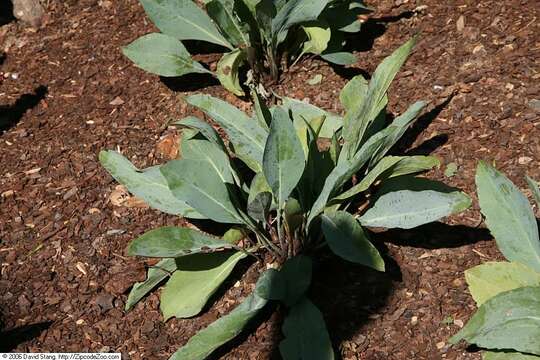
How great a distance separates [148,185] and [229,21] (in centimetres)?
91

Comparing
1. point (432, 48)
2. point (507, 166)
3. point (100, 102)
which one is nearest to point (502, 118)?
point (507, 166)

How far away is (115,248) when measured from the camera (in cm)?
290

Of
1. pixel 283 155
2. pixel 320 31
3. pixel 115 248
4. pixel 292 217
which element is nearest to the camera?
pixel 283 155

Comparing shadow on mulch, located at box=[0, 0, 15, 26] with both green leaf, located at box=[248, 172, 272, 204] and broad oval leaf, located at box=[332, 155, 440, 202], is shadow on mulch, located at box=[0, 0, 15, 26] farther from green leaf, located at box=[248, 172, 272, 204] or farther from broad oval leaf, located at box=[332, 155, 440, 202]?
broad oval leaf, located at box=[332, 155, 440, 202]

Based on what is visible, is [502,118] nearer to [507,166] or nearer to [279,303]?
[507,166]

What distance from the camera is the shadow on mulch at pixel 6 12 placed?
4.19 meters

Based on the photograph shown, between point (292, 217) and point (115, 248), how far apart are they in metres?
0.81

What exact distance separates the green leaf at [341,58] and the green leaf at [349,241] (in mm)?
1030

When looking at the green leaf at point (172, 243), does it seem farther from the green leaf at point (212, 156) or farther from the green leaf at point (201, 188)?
the green leaf at point (212, 156)

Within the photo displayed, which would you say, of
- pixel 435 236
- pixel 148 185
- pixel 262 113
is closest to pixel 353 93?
pixel 262 113

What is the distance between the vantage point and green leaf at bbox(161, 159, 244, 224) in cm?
239

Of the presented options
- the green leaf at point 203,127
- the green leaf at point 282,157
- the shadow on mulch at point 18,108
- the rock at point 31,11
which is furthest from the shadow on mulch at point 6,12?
the green leaf at point 282,157

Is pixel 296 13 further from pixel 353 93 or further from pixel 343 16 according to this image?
pixel 353 93

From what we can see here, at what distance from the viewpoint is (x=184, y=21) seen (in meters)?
3.40
